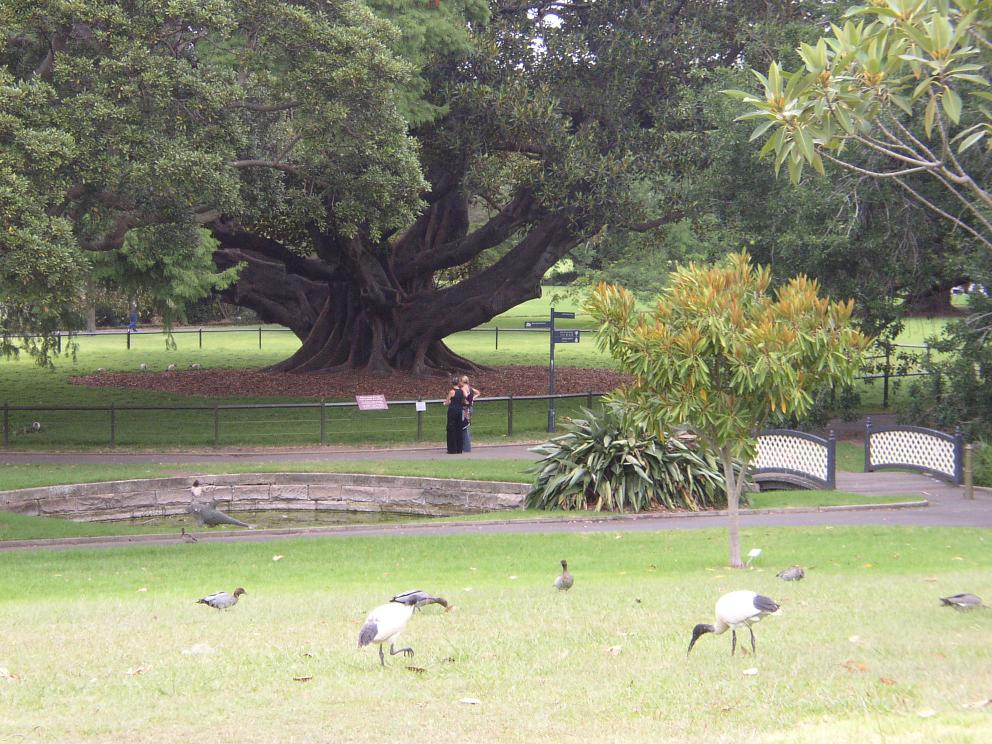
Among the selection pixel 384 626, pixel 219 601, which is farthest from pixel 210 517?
pixel 384 626

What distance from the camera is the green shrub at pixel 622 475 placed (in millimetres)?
18016

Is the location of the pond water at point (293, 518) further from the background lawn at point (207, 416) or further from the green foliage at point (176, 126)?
the background lawn at point (207, 416)

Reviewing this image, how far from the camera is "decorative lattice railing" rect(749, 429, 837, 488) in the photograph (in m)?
19.8

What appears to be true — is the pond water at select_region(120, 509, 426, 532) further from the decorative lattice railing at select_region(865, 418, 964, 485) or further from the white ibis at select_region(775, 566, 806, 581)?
the white ibis at select_region(775, 566, 806, 581)

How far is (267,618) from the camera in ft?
30.4

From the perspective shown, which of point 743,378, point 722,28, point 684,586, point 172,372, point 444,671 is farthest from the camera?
point 172,372

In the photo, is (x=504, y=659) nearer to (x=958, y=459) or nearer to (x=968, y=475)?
(x=968, y=475)

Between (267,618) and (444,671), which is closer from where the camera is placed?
(444,671)

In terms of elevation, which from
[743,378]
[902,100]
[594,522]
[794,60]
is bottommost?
[594,522]

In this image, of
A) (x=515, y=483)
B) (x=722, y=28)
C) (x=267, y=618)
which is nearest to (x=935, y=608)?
(x=267, y=618)

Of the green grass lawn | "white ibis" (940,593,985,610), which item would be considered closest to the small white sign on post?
the green grass lawn

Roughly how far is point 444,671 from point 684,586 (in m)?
4.56

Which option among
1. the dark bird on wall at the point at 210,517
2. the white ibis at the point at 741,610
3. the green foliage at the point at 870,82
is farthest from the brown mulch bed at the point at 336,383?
the white ibis at the point at 741,610

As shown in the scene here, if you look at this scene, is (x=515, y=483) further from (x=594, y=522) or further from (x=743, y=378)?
(x=743, y=378)
